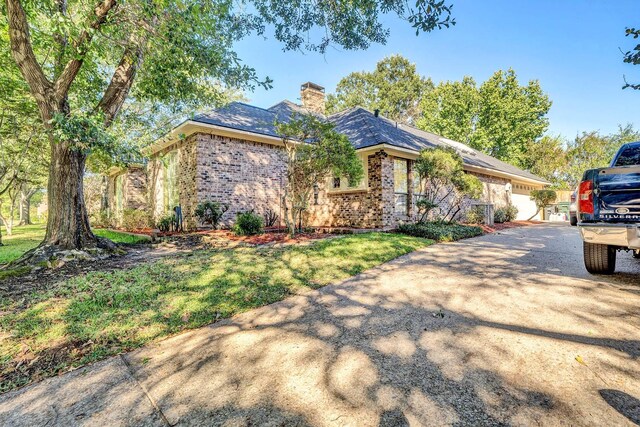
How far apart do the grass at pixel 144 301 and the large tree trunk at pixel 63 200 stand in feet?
7.02

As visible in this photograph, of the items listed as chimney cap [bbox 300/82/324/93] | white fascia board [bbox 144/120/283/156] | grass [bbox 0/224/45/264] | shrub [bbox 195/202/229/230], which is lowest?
grass [bbox 0/224/45/264]

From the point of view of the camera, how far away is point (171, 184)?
1209 cm

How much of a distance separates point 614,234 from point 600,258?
97 cm

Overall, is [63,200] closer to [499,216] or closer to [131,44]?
[131,44]

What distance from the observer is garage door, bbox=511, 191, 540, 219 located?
1880cm

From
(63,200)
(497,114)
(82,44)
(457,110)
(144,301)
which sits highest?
(457,110)

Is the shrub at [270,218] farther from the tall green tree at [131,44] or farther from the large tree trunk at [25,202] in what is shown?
the large tree trunk at [25,202]

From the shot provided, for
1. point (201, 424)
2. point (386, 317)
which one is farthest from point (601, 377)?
point (201, 424)

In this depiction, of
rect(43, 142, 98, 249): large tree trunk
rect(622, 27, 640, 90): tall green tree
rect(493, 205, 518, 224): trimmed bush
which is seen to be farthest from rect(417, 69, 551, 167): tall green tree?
rect(43, 142, 98, 249): large tree trunk

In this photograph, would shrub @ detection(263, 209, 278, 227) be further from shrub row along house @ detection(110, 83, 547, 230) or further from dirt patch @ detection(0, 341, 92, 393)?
dirt patch @ detection(0, 341, 92, 393)

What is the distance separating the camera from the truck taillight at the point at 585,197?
354cm

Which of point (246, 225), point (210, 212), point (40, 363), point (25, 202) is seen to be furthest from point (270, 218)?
point (25, 202)

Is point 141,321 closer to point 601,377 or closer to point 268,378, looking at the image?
point 268,378

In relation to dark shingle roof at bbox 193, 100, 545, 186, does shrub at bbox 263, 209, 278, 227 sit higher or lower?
lower
